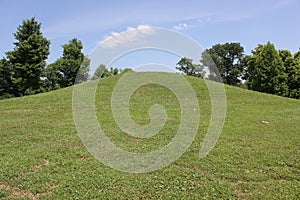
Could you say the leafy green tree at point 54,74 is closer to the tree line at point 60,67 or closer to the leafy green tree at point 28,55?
the tree line at point 60,67

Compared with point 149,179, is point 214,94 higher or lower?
higher

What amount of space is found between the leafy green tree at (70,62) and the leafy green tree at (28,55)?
6.02 m

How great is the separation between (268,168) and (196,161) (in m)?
1.87

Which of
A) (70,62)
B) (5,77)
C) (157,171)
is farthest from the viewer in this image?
(5,77)

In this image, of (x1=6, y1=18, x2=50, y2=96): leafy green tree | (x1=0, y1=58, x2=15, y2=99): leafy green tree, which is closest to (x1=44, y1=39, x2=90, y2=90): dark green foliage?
(x1=6, y1=18, x2=50, y2=96): leafy green tree

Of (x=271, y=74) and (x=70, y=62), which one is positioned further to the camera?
(x=70, y=62)

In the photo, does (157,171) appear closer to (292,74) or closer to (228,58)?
(292,74)

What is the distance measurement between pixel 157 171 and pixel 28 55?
31488 millimetres

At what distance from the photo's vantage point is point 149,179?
6.21 m

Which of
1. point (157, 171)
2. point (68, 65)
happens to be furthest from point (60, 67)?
point (157, 171)

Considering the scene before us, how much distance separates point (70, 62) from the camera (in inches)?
1593

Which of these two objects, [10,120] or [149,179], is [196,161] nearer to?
[149,179]

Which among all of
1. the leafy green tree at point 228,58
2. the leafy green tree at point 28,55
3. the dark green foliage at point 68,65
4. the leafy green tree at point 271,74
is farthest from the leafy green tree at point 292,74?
the leafy green tree at point 28,55

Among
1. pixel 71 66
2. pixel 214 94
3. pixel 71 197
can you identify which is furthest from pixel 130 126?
pixel 71 66
